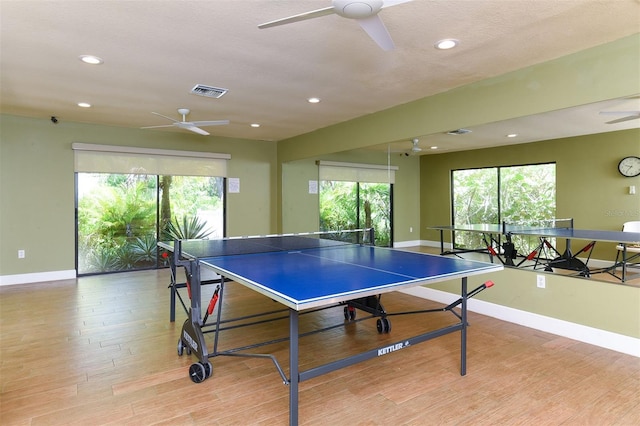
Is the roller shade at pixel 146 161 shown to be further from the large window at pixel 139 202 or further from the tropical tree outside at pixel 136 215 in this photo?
the tropical tree outside at pixel 136 215

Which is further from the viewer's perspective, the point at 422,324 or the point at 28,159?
the point at 28,159

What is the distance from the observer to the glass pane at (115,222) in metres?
5.68

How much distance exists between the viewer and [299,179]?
717 cm

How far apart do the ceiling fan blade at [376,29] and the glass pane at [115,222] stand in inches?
203

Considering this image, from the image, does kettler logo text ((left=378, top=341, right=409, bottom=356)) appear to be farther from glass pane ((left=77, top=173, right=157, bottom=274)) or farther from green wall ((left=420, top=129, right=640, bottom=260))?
green wall ((left=420, top=129, right=640, bottom=260))

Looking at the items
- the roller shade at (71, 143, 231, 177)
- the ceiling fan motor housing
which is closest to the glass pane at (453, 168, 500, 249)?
the roller shade at (71, 143, 231, 177)

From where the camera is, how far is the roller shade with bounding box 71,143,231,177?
18.1 feet

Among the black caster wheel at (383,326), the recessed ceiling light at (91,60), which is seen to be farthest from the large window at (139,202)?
the black caster wheel at (383,326)

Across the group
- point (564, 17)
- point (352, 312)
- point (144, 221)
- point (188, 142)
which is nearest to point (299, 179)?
point (188, 142)

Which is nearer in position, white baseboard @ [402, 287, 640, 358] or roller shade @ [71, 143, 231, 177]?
white baseboard @ [402, 287, 640, 358]

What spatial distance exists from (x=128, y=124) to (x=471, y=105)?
4.85 meters

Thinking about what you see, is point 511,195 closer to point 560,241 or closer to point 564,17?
point 560,241

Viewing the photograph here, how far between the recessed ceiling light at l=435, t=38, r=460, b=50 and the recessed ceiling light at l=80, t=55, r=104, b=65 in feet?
9.03

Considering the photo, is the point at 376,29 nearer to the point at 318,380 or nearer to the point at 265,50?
the point at 265,50
